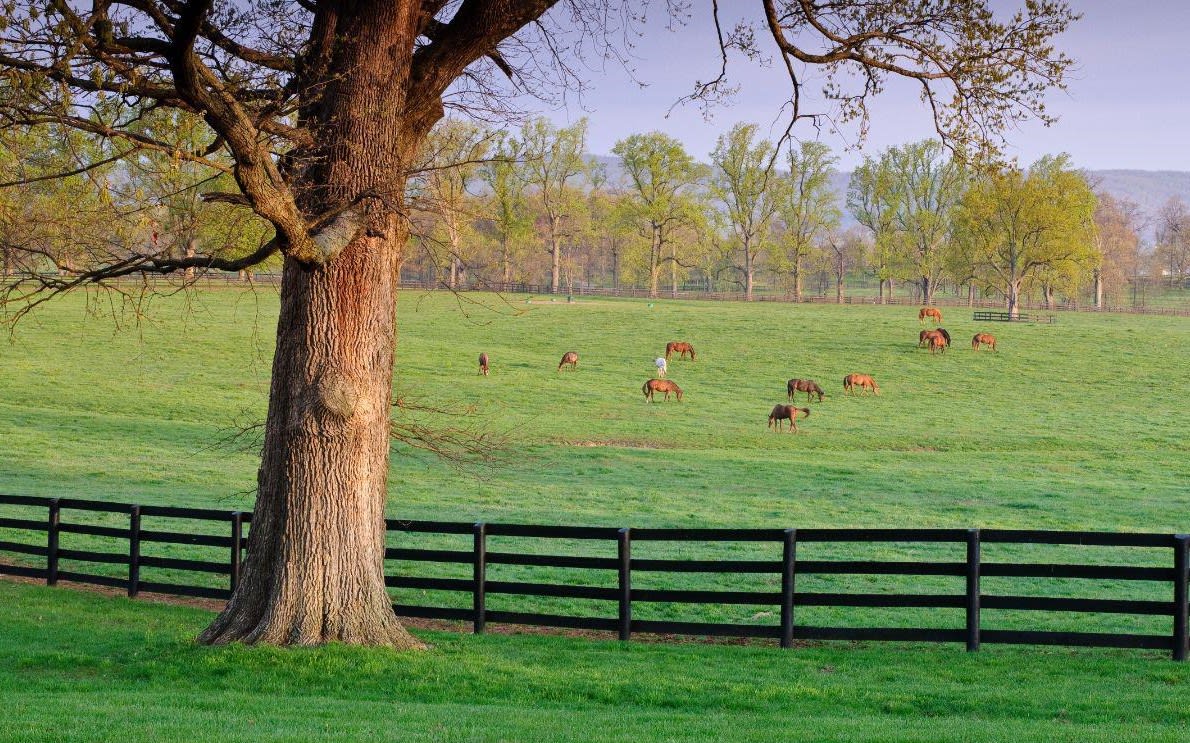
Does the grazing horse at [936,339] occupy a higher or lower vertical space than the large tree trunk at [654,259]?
lower

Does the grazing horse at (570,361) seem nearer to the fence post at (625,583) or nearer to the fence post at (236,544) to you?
the fence post at (236,544)

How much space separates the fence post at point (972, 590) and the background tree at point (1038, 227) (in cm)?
6406

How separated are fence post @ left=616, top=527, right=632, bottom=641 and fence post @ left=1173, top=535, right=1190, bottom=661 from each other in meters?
4.99

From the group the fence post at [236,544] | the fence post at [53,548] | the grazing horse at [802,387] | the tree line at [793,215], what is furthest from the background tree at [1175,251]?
the fence post at [53,548]

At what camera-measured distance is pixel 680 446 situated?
3139 centimetres

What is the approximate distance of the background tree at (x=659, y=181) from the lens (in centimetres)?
9125

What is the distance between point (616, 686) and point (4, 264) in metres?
6.93

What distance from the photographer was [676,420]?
3528cm

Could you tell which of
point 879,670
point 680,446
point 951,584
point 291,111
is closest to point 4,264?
point 291,111

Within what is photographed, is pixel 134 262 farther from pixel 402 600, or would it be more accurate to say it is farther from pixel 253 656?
pixel 402 600

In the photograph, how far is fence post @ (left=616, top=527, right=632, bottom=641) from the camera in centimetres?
1095

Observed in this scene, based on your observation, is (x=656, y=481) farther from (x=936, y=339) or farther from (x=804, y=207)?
(x=804, y=207)

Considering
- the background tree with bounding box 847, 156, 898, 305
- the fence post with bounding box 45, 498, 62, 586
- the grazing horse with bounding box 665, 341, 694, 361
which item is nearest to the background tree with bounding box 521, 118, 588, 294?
the background tree with bounding box 847, 156, 898, 305

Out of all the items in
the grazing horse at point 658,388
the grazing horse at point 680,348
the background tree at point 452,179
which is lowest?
the grazing horse at point 658,388
